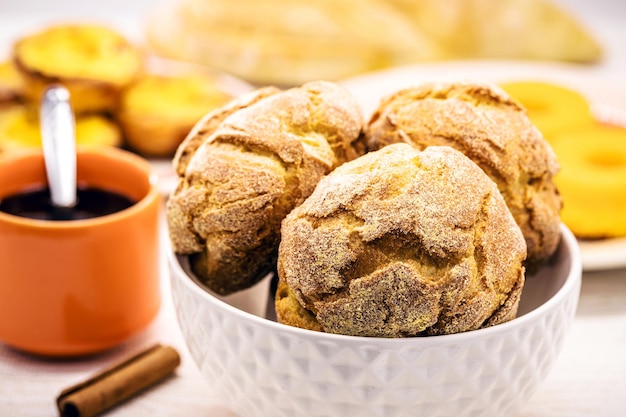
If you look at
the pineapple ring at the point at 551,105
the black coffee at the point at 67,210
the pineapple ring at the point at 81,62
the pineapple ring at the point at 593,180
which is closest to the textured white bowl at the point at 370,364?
the black coffee at the point at 67,210

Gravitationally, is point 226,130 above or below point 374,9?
above

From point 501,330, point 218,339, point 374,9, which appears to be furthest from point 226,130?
point 374,9

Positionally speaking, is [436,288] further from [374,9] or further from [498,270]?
[374,9]

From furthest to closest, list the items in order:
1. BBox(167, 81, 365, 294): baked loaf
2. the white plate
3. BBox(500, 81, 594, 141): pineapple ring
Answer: the white plate
BBox(500, 81, 594, 141): pineapple ring
BBox(167, 81, 365, 294): baked loaf

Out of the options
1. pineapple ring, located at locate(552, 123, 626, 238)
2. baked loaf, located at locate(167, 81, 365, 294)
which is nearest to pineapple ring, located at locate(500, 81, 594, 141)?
pineapple ring, located at locate(552, 123, 626, 238)

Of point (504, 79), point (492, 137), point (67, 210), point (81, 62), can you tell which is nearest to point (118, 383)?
point (67, 210)

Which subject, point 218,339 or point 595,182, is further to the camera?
point 595,182

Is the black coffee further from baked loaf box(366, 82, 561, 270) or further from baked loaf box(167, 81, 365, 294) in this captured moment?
baked loaf box(366, 82, 561, 270)
